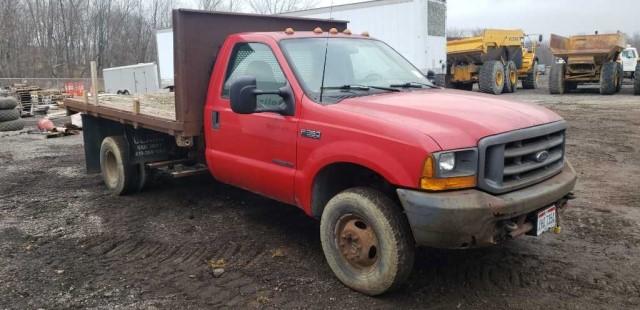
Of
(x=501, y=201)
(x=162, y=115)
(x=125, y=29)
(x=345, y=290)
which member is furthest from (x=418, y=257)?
(x=125, y=29)

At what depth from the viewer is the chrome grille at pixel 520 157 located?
3.42 meters

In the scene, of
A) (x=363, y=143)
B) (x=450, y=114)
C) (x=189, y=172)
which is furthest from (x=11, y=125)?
(x=450, y=114)

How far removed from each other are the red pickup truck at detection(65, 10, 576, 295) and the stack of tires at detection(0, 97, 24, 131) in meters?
11.5

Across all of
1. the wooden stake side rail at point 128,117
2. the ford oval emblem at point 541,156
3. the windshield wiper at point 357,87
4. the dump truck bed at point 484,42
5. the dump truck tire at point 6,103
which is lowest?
the dump truck tire at point 6,103

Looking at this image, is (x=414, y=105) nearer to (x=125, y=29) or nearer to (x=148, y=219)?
(x=148, y=219)

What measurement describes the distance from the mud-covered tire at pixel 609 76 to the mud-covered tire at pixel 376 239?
19.5 metres

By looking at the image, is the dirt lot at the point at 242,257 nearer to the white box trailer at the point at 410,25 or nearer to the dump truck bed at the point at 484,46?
the white box trailer at the point at 410,25

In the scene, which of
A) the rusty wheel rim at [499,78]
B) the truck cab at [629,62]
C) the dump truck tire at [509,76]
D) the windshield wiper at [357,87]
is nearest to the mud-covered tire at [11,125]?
the windshield wiper at [357,87]

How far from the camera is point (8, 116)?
49.5 feet

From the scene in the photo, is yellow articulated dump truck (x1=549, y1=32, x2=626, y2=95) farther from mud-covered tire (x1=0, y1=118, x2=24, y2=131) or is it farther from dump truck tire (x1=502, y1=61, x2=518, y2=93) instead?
mud-covered tire (x1=0, y1=118, x2=24, y2=131)

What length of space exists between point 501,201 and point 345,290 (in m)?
1.32

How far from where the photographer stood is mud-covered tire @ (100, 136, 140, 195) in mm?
6750

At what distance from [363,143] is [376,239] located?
668 millimetres

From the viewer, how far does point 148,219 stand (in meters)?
5.86
